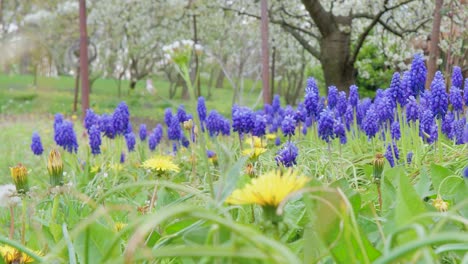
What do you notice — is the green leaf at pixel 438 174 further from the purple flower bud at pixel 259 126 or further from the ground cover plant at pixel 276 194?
the purple flower bud at pixel 259 126

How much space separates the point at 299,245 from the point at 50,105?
14440 millimetres

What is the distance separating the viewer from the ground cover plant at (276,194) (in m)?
0.59

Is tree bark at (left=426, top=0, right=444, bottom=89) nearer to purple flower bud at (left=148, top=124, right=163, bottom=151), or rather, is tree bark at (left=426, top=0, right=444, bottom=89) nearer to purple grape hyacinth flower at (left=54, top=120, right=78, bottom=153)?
A: purple flower bud at (left=148, top=124, right=163, bottom=151)

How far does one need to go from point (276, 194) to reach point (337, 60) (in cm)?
786

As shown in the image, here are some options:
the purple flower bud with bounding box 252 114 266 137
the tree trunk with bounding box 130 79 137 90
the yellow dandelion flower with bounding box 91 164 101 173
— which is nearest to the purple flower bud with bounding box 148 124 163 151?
the yellow dandelion flower with bounding box 91 164 101 173

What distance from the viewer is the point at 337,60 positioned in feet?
27.0

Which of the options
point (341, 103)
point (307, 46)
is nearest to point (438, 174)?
point (341, 103)

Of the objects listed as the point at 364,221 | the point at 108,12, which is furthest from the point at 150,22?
the point at 364,221

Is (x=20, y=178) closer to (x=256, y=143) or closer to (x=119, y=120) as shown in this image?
(x=256, y=143)

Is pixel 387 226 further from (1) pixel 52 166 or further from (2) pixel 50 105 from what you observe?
(2) pixel 50 105

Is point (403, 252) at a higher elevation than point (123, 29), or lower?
lower

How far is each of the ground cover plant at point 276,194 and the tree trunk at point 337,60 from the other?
366cm

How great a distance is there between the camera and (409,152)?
230 cm

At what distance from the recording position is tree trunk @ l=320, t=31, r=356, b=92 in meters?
8.25
